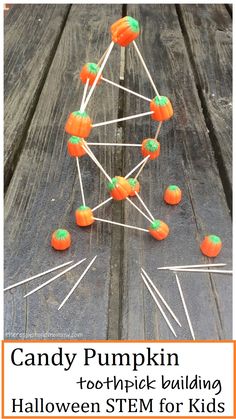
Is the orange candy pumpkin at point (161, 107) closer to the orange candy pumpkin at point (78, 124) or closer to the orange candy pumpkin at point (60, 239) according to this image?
the orange candy pumpkin at point (78, 124)

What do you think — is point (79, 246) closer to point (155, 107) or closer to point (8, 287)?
point (8, 287)

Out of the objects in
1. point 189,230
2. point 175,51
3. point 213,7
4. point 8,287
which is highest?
point 213,7

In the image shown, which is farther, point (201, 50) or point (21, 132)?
point (201, 50)

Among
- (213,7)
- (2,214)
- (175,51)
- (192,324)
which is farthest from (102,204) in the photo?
(213,7)

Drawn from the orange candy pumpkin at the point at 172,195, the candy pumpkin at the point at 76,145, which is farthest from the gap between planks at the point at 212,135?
the candy pumpkin at the point at 76,145

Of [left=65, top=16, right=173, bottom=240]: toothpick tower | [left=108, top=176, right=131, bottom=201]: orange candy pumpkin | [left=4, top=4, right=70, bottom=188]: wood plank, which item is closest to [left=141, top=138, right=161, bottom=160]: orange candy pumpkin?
[left=65, top=16, right=173, bottom=240]: toothpick tower

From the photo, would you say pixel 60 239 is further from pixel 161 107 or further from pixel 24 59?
pixel 24 59

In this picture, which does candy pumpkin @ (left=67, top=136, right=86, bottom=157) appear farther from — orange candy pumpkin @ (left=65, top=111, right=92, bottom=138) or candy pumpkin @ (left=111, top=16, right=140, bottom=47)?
candy pumpkin @ (left=111, top=16, right=140, bottom=47)

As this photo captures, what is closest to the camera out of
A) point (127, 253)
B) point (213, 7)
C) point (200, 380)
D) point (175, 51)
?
point (200, 380)
